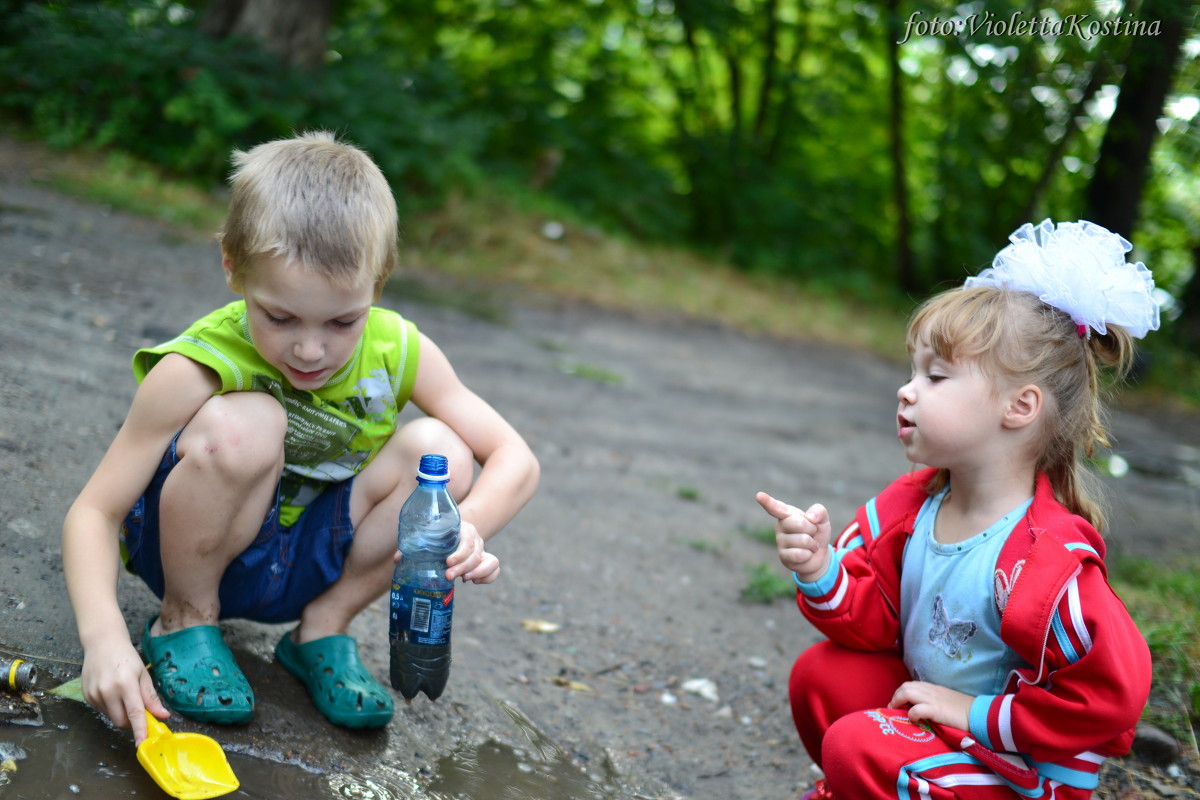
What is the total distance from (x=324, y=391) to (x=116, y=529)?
48cm

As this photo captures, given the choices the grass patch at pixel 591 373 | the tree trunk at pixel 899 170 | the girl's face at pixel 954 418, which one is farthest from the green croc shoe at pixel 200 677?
the tree trunk at pixel 899 170

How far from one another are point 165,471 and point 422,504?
50 cm

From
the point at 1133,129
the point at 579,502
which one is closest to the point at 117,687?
the point at 579,502

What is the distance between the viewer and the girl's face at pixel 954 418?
2098 mm

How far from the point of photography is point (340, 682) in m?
2.21

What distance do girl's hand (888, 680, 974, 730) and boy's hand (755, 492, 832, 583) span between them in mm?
288

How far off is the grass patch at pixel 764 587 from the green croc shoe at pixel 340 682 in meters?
1.72

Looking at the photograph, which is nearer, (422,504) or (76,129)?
(422,504)

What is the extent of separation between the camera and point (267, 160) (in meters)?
2.07

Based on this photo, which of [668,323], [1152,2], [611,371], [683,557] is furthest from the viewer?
[668,323]

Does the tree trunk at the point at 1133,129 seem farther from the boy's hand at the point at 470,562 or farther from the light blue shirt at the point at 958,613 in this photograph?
the boy's hand at the point at 470,562

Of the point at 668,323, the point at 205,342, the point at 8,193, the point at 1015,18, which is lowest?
the point at 668,323

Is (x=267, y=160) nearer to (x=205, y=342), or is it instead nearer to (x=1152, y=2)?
(x=205, y=342)

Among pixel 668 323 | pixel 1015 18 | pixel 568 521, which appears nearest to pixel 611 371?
pixel 668 323
